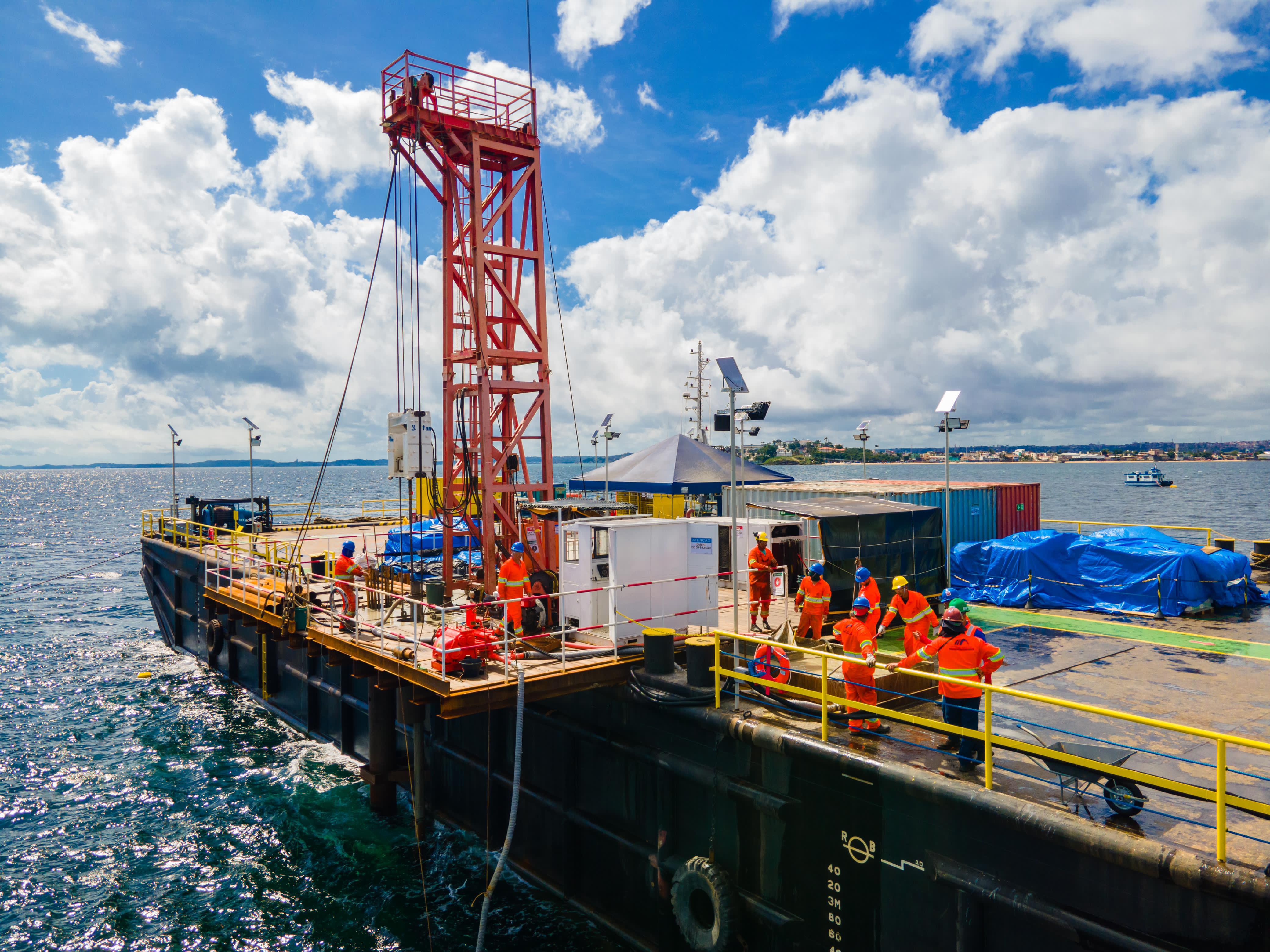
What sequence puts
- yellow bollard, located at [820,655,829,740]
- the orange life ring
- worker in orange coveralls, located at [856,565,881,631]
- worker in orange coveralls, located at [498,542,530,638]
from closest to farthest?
yellow bollard, located at [820,655,829,740]
the orange life ring
worker in orange coveralls, located at [856,565,881,631]
worker in orange coveralls, located at [498,542,530,638]

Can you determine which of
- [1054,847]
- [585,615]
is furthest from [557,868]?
[1054,847]

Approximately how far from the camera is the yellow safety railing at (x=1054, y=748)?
6.38 metres

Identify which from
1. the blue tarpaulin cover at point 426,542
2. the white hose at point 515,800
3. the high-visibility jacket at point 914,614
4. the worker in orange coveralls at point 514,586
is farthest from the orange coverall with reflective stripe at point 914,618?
the blue tarpaulin cover at point 426,542

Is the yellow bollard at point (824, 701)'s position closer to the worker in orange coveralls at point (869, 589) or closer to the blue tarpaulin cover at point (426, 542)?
the worker in orange coveralls at point (869, 589)

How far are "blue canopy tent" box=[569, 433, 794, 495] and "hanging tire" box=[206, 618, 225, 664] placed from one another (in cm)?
1366

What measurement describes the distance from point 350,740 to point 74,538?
78865mm

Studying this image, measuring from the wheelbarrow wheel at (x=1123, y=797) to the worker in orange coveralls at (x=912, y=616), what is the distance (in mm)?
2881

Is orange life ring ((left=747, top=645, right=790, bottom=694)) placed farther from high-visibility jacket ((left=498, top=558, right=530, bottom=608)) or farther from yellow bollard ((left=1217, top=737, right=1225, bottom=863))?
→ yellow bollard ((left=1217, top=737, right=1225, bottom=863))

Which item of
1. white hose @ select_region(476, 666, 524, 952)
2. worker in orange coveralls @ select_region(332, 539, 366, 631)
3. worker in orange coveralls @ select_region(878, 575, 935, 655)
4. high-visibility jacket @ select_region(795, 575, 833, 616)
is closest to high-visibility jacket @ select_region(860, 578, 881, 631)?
worker in orange coveralls @ select_region(878, 575, 935, 655)

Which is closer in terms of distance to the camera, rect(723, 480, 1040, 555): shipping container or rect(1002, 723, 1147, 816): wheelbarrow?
rect(1002, 723, 1147, 816): wheelbarrow

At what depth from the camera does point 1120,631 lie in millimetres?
15609

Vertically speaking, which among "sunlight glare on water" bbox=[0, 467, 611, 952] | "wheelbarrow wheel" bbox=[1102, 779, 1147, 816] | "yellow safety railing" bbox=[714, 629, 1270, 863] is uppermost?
"yellow safety railing" bbox=[714, 629, 1270, 863]

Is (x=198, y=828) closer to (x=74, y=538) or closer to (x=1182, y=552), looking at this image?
(x=1182, y=552)

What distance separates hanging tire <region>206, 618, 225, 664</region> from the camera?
24.5 m
